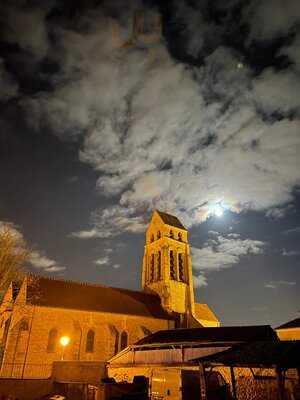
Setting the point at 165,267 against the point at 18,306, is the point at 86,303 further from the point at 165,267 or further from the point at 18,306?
the point at 165,267

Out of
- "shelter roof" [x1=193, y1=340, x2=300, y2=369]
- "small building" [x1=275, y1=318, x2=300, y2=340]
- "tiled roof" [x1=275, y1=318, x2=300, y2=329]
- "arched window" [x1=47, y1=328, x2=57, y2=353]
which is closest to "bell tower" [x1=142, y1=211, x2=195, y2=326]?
"small building" [x1=275, y1=318, x2=300, y2=340]

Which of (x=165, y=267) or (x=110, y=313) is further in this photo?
(x=165, y=267)

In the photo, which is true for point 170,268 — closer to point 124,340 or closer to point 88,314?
point 124,340

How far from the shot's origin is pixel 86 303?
1298 inches

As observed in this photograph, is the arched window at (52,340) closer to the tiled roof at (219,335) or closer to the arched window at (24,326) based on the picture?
the arched window at (24,326)

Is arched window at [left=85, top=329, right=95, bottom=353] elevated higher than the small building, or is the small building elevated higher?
the small building

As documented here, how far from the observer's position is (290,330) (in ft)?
107

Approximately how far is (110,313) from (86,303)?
9.62 ft

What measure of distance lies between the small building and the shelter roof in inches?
982

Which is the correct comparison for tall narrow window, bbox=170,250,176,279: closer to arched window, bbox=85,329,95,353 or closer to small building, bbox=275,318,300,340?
arched window, bbox=85,329,95,353

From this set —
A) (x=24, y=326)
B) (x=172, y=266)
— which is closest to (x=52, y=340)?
(x=24, y=326)

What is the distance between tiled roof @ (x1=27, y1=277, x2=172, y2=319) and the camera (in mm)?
30878

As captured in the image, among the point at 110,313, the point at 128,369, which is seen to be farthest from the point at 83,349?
the point at 128,369

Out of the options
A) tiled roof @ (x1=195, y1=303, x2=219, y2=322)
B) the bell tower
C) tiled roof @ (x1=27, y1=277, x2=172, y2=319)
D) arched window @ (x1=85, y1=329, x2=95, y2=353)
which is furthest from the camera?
tiled roof @ (x1=195, y1=303, x2=219, y2=322)
